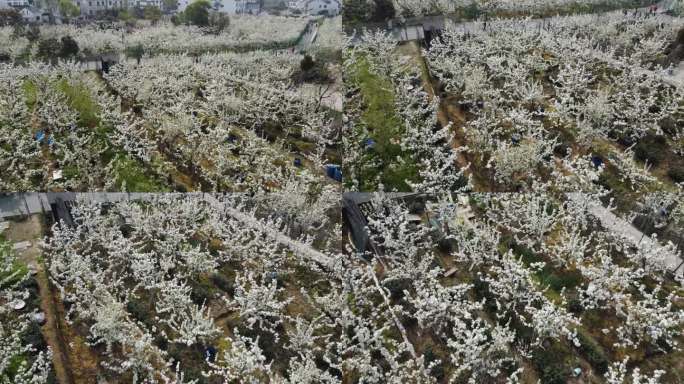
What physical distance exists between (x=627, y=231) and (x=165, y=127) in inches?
424

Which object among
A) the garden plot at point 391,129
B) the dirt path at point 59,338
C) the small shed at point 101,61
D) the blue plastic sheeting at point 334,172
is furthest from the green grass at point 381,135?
the small shed at point 101,61

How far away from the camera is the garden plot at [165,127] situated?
1315cm

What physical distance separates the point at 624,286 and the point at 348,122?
776 cm

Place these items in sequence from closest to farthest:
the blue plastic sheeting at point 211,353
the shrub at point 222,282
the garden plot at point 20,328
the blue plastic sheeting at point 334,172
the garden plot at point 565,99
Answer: the garden plot at point 20,328, the blue plastic sheeting at point 211,353, the shrub at point 222,282, the garden plot at point 565,99, the blue plastic sheeting at point 334,172

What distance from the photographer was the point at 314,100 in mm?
15586

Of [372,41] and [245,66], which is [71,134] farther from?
[372,41]

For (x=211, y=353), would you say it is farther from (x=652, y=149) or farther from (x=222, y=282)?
(x=652, y=149)

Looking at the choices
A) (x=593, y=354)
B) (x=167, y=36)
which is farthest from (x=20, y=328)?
(x=167, y=36)

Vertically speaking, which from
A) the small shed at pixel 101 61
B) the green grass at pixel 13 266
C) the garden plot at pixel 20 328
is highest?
the small shed at pixel 101 61

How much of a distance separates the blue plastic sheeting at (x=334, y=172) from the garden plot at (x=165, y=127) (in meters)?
0.18

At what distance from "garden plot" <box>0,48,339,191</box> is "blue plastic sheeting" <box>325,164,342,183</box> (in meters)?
0.18

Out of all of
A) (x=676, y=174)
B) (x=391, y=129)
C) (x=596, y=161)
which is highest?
(x=391, y=129)

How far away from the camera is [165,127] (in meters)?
13.9

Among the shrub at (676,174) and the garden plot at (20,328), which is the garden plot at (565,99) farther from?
the garden plot at (20,328)
